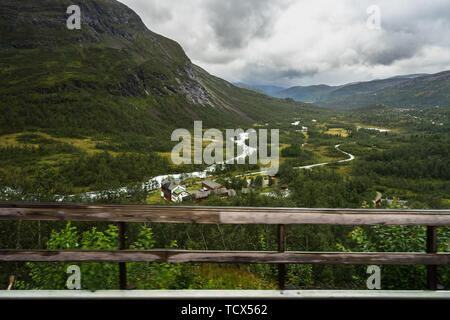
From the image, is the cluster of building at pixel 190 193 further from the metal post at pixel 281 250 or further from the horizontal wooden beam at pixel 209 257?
the metal post at pixel 281 250

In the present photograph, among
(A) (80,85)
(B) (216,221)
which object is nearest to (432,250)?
(B) (216,221)

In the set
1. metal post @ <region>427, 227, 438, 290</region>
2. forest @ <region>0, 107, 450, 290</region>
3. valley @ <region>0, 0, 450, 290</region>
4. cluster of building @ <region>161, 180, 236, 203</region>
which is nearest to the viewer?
metal post @ <region>427, 227, 438, 290</region>

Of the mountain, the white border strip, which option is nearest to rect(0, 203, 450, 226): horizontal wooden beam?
the white border strip

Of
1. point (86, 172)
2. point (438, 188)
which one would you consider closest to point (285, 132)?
point (438, 188)

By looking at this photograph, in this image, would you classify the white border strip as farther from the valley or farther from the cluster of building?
the cluster of building

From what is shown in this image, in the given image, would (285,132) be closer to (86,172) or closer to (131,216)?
(86,172)

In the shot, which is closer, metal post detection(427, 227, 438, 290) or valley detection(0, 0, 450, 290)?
metal post detection(427, 227, 438, 290)

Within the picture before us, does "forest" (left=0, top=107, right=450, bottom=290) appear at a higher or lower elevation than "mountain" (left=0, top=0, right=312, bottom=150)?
lower
